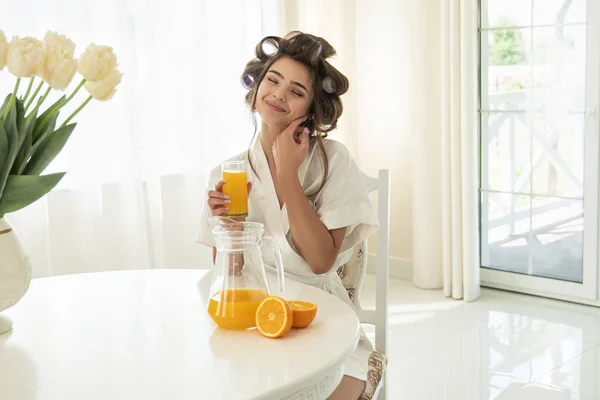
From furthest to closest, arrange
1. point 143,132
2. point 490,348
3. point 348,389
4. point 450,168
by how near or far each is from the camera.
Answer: point 450,168 → point 143,132 → point 490,348 → point 348,389

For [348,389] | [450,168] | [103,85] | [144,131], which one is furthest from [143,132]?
[103,85]

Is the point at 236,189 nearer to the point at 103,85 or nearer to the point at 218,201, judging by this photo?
the point at 218,201

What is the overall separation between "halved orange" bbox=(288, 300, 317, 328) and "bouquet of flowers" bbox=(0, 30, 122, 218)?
0.45 m

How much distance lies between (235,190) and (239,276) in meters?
0.50

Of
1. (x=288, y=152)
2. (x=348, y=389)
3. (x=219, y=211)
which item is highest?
(x=288, y=152)

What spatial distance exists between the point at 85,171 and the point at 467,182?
184 centimetres

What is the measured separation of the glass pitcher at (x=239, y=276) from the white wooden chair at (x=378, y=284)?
484 mm

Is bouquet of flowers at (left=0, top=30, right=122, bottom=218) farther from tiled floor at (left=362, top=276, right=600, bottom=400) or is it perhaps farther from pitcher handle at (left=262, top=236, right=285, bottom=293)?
tiled floor at (left=362, top=276, right=600, bottom=400)

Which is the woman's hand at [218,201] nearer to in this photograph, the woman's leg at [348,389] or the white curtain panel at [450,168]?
the woman's leg at [348,389]

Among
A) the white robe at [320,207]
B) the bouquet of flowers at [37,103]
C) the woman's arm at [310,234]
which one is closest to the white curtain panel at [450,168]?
the white robe at [320,207]

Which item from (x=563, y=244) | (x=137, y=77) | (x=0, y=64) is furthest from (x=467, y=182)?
(x=0, y=64)

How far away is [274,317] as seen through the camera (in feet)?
4.50

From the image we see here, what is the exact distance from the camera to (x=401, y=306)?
4.04m

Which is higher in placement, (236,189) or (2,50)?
(2,50)
